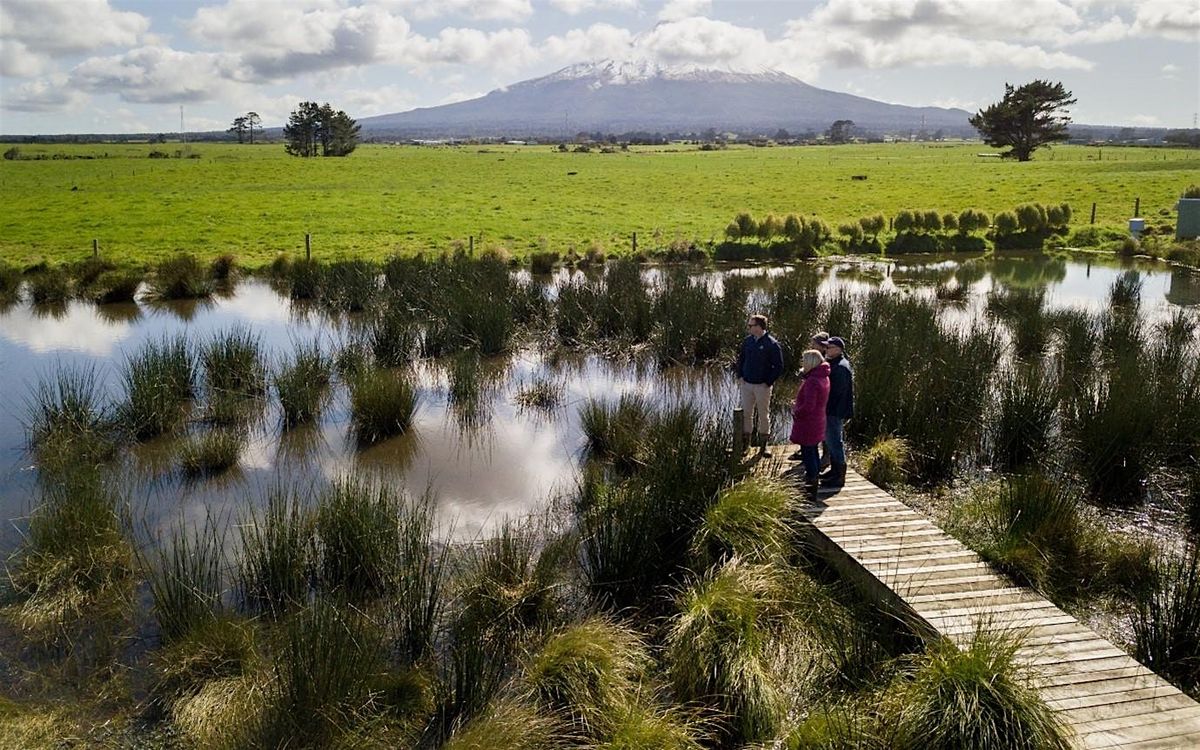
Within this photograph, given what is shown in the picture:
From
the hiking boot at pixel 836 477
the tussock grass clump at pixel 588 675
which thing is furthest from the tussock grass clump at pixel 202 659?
the hiking boot at pixel 836 477

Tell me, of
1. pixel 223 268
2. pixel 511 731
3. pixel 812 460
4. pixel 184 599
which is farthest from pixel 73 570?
pixel 223 268

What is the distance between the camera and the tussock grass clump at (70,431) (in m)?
9.94

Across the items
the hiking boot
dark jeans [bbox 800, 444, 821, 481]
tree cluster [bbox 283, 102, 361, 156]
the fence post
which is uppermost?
tree cluster [bbox 283, 102, 361, 156]

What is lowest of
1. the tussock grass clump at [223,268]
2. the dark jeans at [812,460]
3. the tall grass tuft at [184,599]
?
the tall grass tuft at [184,599]

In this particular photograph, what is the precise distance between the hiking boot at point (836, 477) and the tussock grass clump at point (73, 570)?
630 cm

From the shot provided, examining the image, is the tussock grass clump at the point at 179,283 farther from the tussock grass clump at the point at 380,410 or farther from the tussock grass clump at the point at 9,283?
the tussock grass clump at the point at 380,410

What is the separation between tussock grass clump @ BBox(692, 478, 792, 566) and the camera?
7.27m

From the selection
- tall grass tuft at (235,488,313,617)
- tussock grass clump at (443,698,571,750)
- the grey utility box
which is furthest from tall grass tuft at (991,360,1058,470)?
the grey utility box

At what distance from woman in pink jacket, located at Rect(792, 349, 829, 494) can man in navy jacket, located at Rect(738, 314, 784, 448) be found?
99cm

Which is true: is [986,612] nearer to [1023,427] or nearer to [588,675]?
[588,675]

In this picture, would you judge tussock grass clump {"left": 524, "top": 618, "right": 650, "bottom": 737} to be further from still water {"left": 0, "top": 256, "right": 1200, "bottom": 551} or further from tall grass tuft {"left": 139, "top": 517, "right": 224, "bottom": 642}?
still water {"left": 0, "top": 256, "right": 1200, "bottom": 551}

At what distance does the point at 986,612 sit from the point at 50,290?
70.2ft

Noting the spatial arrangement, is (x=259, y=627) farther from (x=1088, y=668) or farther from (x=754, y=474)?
(x=1088, y=668)

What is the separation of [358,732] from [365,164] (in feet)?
225
